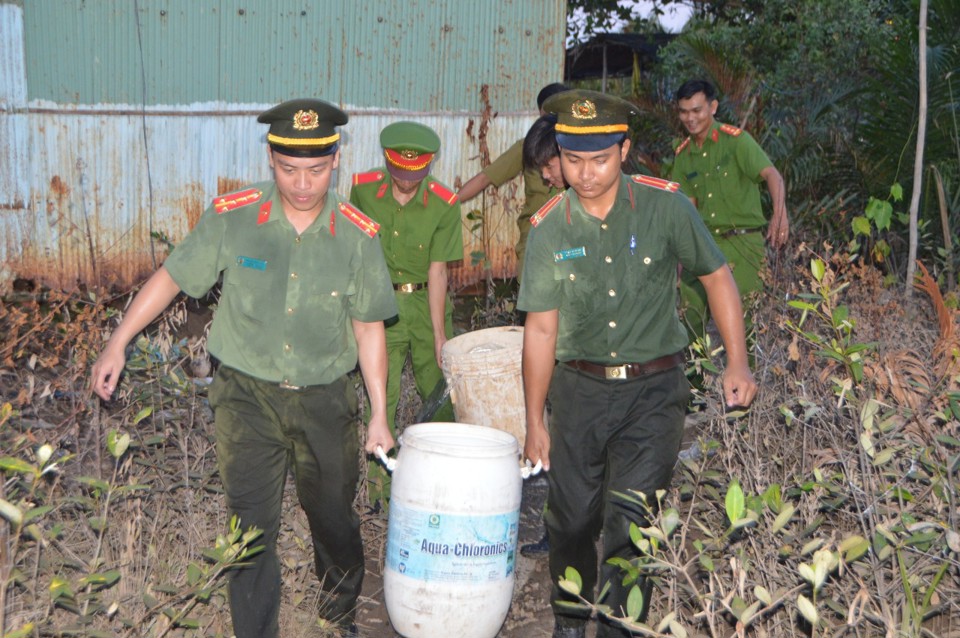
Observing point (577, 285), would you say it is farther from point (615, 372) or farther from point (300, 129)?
point (300, 129)

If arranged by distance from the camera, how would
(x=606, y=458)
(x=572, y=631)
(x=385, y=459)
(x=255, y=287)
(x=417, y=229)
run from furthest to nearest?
(x=417, y=229)
(x=572, y=631)
(x=606, y=458)
(x=385, y=459)
(x=255, y=287)

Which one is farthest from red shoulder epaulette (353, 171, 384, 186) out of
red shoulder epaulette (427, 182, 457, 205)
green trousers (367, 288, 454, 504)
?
green trousers (367, 288, 454, 504)

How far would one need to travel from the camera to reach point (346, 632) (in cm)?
501

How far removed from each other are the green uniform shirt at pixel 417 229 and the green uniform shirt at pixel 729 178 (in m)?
2.70

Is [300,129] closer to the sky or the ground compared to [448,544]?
closer to the sky

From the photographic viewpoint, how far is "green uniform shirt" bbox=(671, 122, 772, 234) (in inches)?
336

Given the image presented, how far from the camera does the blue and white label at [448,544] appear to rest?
14.9 ft

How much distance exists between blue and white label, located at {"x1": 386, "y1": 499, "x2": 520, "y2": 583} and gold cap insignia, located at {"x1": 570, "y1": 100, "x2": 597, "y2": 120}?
1554 mm

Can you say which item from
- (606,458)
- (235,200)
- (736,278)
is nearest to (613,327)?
(606,458)

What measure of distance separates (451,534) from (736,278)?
441 cm

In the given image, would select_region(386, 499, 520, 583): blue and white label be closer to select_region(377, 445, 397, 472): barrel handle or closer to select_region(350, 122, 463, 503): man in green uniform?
select_region(377, 445, 397, 472): barrel handle

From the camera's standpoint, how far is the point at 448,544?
4574 mm

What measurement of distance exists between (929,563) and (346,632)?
7.78 ft

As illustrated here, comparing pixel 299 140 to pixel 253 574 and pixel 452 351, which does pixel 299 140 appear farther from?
pixel 452 351
